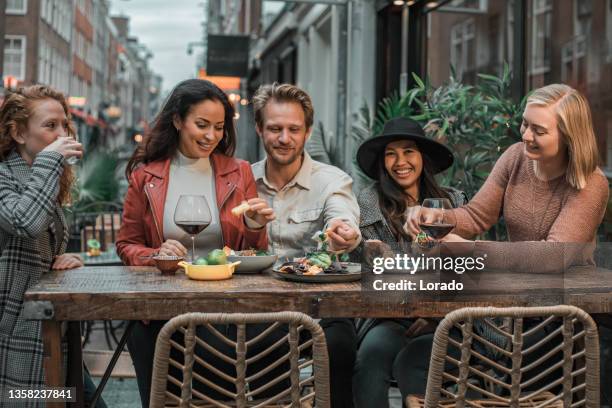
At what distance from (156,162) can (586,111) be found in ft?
5.90

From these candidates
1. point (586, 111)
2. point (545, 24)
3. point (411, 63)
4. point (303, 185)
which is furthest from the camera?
point (411, 63)

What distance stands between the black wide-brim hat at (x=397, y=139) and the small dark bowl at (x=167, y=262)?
3.90ft

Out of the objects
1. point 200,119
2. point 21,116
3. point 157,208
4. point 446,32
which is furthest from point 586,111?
point 446,32

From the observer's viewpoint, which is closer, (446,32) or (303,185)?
(303,185)

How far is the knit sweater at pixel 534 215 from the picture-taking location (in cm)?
277

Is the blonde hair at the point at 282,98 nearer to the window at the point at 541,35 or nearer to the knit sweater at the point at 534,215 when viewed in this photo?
the knit sweater at the point at 534,215

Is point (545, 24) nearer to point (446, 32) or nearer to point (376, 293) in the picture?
point (446, 32)

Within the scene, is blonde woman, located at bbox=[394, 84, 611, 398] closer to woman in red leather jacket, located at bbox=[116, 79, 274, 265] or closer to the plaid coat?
woman in red leather jacket, located at bbox=[116, 79, 274, 265]

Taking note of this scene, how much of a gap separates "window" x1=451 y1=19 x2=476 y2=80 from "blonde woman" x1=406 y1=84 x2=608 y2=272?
12.5 feet

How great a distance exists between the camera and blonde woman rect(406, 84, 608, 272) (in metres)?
2.78

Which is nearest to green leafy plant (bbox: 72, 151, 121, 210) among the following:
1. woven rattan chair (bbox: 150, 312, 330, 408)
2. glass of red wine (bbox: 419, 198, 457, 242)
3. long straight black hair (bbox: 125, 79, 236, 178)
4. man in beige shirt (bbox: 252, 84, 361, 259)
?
long straight black hair (bbox: 125, 79, 236, 178)

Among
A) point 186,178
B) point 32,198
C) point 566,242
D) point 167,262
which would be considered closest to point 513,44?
point 566,242

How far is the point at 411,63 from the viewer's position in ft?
27.3

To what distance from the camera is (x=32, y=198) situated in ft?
8.56
